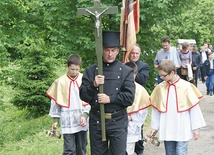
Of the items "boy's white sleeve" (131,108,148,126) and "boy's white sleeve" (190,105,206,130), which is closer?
"boy's white sleeve" (190,105,206,130)

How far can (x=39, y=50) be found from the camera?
14703 mm

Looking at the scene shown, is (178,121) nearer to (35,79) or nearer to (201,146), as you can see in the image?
(201,146)

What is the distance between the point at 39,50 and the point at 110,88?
9.79 metres

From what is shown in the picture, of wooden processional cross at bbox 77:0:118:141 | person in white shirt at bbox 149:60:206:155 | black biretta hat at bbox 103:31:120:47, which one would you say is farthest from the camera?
person in white shirt at bbox 149:60:206:155

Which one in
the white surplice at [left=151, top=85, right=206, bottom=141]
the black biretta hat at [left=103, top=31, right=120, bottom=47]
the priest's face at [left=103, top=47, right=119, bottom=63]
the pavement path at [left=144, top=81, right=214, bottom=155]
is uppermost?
the black biretta hat at [left=103, top=31, right=120, bottom=47]

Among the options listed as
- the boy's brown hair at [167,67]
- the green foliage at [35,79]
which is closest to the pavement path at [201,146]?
the boy's brown hair at [167,67]

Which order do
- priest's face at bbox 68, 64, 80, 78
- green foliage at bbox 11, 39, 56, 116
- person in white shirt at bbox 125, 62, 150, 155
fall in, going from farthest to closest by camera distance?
green foliage at bbox 11, 39, 56, 116
priest's face at bbox 68, 64, 80, 78
person in white shirt at bbox 125, 62, 150, 155

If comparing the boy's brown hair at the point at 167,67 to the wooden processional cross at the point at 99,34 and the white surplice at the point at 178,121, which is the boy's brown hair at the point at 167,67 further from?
the wooden processional cross at the point at 99,34

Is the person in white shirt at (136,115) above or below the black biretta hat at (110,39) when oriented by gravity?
below

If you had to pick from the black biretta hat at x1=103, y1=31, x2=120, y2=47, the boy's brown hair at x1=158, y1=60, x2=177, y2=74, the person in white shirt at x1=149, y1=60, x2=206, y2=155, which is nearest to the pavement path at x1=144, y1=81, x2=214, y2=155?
the person in white shirt at x1=149, y1=60, x2=206, y2=155

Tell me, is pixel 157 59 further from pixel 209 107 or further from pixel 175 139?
pixel 175 139

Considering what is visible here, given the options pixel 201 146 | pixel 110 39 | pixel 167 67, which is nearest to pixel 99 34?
pixel 110 39

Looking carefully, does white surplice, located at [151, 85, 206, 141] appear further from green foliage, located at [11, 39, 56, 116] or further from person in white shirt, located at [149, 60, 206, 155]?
green foliage, located at [11, 39, 56, 116]

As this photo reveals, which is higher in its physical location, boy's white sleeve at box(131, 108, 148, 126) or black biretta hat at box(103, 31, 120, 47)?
black biretta hat at box(103, 31, 120, 47)
